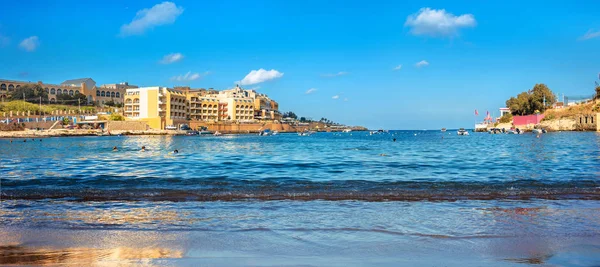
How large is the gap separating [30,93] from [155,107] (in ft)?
191

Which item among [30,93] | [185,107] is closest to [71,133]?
[185,107]

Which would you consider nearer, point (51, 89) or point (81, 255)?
point (81, 255)

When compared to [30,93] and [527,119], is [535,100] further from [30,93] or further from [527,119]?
[30,93]

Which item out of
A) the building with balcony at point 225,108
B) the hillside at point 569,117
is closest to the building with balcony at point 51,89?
the building with balcony at point 225,108

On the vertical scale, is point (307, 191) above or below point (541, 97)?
below

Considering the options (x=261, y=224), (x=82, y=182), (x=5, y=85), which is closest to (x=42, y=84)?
(x=5, y=85)

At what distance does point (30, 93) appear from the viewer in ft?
495

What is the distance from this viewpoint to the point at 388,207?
9734mm

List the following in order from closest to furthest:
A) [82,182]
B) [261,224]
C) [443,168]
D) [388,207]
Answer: [261,224], [388,207], [82,182], [443,168]

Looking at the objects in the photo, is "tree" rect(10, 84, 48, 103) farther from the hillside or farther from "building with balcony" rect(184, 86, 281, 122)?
the hillside

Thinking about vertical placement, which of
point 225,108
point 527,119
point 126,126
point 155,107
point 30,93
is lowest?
point 126,126

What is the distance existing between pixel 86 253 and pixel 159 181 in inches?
380

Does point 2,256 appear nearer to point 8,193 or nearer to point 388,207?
point 388,207

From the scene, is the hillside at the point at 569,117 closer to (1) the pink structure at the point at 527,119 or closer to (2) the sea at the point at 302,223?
(1) the pink structure at the point at 527,119
